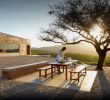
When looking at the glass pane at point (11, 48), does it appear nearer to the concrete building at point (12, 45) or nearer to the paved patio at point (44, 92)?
the concrete building at point (12, 45)

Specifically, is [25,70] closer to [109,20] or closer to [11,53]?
[109,20]

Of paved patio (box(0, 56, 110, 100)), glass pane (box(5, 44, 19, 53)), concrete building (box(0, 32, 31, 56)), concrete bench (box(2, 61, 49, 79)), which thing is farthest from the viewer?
glass pane (box(5, 44, 19, 53))

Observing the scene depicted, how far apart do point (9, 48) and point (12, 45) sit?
0.88 m

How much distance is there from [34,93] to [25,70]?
5.15 metres

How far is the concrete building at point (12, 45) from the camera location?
3107 cm

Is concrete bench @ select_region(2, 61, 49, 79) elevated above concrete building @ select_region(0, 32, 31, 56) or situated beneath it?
situated beneath

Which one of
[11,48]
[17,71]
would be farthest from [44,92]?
[11,48]

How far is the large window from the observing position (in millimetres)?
31106

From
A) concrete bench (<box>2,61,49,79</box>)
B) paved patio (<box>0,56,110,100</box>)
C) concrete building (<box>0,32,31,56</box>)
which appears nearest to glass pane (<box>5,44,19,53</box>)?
concrete building (<box>0,32,31,56</box>)

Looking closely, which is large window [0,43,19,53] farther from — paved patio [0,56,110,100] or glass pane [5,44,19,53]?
paved patio [0,56,110,100]

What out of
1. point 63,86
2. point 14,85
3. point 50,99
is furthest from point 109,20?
point 50,99

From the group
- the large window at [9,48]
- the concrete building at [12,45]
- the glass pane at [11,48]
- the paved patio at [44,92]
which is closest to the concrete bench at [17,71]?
the paved patio at [44,92]

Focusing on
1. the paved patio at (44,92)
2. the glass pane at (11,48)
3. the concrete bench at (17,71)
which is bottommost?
the paved patio at (44,92)

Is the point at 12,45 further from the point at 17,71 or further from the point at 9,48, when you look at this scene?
the point at 17,71
